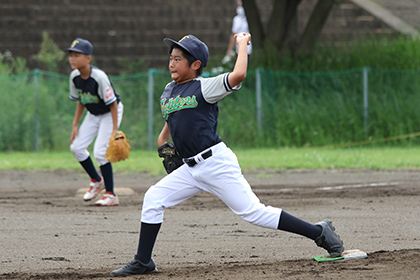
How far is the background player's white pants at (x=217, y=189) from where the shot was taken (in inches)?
204

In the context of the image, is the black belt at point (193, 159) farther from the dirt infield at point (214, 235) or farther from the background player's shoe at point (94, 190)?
the background player's shoe at point (94, 190)

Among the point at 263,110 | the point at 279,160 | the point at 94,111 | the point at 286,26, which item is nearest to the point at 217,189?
the point at 94,111

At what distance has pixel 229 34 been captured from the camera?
23125 mm

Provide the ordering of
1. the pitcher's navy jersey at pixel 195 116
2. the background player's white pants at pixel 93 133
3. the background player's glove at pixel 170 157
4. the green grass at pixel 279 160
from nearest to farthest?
the pitcher's navy jersey at pixel 195 116, the background player's glove at pixel 170 157, the background player's white pants at pixel 93 133, the green grass at pixel 279 160

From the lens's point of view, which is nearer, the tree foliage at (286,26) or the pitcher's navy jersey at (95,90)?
the pitcher's navy jersey at (95,90)

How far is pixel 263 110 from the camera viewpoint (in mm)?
17359

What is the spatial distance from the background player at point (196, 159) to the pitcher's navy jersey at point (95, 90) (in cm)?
371

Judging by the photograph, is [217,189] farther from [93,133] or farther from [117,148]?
[93,133]

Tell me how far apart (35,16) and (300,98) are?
33.9ft

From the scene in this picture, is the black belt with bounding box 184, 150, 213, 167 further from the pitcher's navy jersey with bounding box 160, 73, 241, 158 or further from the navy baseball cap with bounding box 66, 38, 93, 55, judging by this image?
the navy baseball cap with bounding box 66, 38, 93, 55

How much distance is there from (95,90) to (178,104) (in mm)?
3990

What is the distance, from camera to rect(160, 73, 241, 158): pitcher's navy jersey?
5.16 m

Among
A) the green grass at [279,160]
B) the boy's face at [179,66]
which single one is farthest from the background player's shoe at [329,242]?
the green grass at [279,160]

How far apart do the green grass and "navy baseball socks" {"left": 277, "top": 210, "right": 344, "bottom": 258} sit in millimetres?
7762
